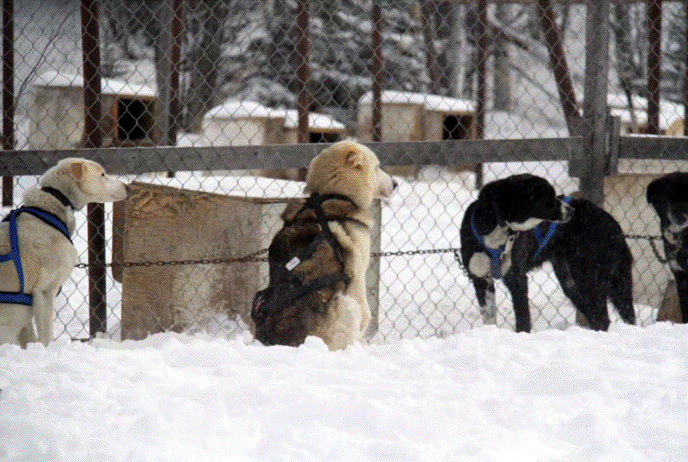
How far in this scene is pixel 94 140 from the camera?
4492mm

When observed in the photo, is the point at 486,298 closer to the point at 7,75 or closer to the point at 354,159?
the point at 354,159

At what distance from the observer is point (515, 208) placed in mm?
4668

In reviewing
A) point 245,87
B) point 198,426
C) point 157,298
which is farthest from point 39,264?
point 245,87

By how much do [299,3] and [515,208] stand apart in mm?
2085

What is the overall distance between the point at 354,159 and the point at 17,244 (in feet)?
5.22

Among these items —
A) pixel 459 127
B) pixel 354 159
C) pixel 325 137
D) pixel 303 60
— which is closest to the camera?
pixel 354 159

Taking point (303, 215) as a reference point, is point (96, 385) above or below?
below

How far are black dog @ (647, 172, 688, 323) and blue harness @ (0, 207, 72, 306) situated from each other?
3.30 m

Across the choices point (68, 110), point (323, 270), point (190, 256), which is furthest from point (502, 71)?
point (323, 270)

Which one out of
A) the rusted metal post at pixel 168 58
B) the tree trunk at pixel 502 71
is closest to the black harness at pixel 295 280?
the rusted metal post at pixel 168 58

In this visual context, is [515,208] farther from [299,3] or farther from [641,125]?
[641,125]

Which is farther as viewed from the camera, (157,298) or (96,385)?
(157,298)

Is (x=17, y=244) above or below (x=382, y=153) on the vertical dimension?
below

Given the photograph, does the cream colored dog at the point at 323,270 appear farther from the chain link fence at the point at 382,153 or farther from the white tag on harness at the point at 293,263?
the chain link fence at the point at 382,153
